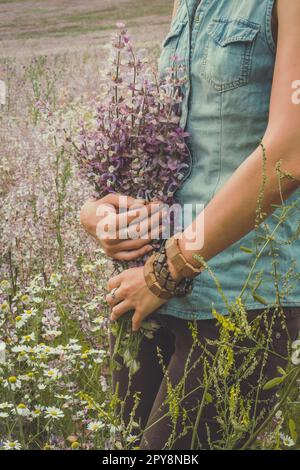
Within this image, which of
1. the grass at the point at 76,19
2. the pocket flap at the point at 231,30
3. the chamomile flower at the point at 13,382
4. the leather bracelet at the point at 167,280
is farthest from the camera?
the grass at the point at 76,19

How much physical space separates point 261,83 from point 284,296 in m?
0.56

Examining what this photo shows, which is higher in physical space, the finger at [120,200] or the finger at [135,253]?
the finger at [120,200]

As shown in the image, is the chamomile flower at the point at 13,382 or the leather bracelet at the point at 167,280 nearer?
the leather bracelet at the point at 167,280

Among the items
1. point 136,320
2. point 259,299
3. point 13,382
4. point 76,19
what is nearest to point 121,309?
point 136,320

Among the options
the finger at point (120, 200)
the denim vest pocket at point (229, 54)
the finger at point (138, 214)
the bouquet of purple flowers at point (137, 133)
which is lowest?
the finger at point (138, 214)

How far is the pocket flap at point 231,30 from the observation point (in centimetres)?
178

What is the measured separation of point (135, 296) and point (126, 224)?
201 mm

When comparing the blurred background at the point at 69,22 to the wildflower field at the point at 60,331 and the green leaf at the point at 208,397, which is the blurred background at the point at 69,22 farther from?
the green leaf at the point at 208,397

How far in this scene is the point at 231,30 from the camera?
1.82 meters

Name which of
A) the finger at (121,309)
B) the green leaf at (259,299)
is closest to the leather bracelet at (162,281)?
the finger at (121,309)

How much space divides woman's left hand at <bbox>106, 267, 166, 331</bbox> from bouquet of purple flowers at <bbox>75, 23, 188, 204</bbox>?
0.23m

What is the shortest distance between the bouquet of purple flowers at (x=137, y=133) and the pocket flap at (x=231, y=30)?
0.47 ft
